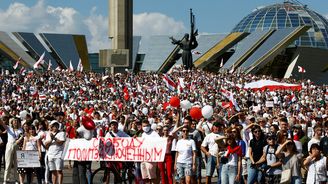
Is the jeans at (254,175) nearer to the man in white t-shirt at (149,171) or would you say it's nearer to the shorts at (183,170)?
→ the shorts at (183,170)

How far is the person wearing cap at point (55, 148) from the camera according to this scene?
43.1ft

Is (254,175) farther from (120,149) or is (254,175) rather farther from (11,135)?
(11,135)

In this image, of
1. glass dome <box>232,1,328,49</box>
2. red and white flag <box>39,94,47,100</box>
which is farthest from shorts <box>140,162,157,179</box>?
glass dome <box>232,1,328,49</box>

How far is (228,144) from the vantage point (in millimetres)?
12117

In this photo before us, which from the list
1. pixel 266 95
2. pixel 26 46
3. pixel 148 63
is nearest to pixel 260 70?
pixel 148 63

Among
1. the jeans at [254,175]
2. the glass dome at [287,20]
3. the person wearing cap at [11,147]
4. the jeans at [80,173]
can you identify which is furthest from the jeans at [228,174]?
the glass dome at [287,20]

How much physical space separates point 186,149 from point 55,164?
227cm

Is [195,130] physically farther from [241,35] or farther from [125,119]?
[241,35]

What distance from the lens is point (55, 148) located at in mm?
13219

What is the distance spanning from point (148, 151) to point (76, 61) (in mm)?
68758

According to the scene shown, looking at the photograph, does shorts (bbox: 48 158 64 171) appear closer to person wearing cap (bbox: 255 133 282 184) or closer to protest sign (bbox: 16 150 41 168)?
protest sign (bbox: 16 150 41 168)

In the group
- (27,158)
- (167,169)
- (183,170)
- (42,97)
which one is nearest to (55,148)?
(27,158)

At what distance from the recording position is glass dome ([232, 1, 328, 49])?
309ft

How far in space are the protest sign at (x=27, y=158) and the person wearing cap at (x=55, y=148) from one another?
613mm
